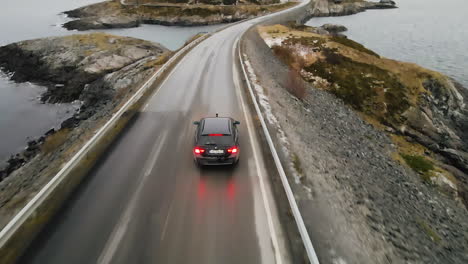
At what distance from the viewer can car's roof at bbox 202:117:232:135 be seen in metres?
11.0

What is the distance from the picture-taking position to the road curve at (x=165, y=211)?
742 cm

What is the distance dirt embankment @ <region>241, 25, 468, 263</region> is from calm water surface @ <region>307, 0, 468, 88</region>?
18.1 meters

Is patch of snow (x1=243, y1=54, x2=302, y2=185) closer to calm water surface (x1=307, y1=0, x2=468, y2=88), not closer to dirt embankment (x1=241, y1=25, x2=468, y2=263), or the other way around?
dirt embankment (x1=241, y1=25, x2=468, y2=263)

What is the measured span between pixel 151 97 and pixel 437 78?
31029mm

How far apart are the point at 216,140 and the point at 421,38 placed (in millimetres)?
81036

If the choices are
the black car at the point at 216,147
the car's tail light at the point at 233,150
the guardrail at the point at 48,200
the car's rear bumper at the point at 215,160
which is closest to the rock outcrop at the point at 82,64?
the guardrail at the point at 48,200

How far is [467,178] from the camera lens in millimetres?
19656

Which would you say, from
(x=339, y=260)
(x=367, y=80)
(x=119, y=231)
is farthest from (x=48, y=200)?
(x=367, y=80)

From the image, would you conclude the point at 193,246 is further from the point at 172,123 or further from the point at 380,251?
the point at 172,123

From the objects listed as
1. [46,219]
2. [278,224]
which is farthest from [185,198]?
[46,219]

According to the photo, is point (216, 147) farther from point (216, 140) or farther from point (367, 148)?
point (367, 148)

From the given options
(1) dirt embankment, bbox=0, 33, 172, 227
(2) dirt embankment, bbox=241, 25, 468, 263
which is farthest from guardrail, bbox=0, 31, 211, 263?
(2) dirt embankment, bbox=241, 25, 468, 263

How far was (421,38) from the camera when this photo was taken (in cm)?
7094

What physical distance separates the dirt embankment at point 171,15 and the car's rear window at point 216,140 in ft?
274
